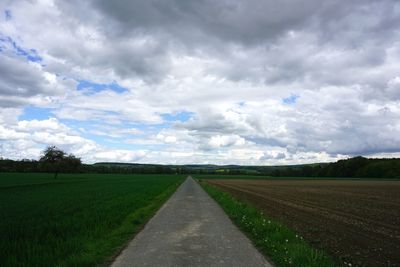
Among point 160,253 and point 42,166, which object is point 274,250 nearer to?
point 160,253

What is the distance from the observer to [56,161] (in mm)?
88312

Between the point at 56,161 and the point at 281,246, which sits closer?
the point at 281,246

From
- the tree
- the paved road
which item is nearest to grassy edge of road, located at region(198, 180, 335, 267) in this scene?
the paved road

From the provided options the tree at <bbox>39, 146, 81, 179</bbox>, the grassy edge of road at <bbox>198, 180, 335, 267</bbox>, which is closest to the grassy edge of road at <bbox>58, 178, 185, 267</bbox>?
the grassy edge of road at <bbox>198, 180, 335, 267</bbox>

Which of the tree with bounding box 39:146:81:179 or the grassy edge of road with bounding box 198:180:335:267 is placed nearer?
the grassy edge of road with bounding box 198:180:335:267

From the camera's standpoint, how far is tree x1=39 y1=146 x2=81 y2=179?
86.9m

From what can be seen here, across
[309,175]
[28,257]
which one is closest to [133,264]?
[28,257]

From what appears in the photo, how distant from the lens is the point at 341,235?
43.2ft

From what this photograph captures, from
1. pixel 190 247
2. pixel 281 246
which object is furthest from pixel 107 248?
pixel 281 246

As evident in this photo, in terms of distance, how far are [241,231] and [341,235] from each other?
3733 millimetres

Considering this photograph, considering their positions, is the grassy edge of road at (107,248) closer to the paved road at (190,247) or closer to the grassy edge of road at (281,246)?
the paved road at (190,247)

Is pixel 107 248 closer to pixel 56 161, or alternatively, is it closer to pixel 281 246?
pixel 281 246

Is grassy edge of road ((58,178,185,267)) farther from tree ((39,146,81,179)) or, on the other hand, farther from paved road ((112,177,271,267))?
tree ((39,146,81,179))

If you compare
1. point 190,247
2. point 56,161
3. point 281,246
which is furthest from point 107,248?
point 56,161
